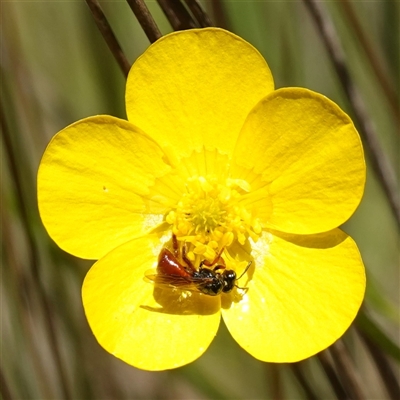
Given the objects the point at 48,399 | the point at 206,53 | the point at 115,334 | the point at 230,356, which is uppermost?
the point at 206,53

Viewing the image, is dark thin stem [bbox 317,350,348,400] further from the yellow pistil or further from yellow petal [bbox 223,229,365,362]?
the yellow pistil

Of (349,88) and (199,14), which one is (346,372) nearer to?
(349,88)

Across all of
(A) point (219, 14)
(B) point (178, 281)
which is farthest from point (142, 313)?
(A) point (219, 14)

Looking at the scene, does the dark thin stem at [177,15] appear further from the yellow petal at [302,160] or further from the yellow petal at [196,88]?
the yellow petal at [302,160]

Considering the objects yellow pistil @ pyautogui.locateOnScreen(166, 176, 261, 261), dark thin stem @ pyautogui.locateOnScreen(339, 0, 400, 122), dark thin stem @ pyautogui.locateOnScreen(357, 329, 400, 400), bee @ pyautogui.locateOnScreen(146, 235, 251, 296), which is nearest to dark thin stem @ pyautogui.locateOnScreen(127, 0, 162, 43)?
yellow pistil @ pyautogui.locateOnScreen(166, 176, 261, 261)

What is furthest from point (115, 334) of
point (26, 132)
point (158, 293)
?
point (26, 132)

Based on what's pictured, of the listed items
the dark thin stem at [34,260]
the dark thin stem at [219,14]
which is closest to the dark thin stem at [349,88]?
the dark thin stem at [219,14]

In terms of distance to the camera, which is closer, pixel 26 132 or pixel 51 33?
pixel 26 132

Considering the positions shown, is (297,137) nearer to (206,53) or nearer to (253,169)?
(253,169)
